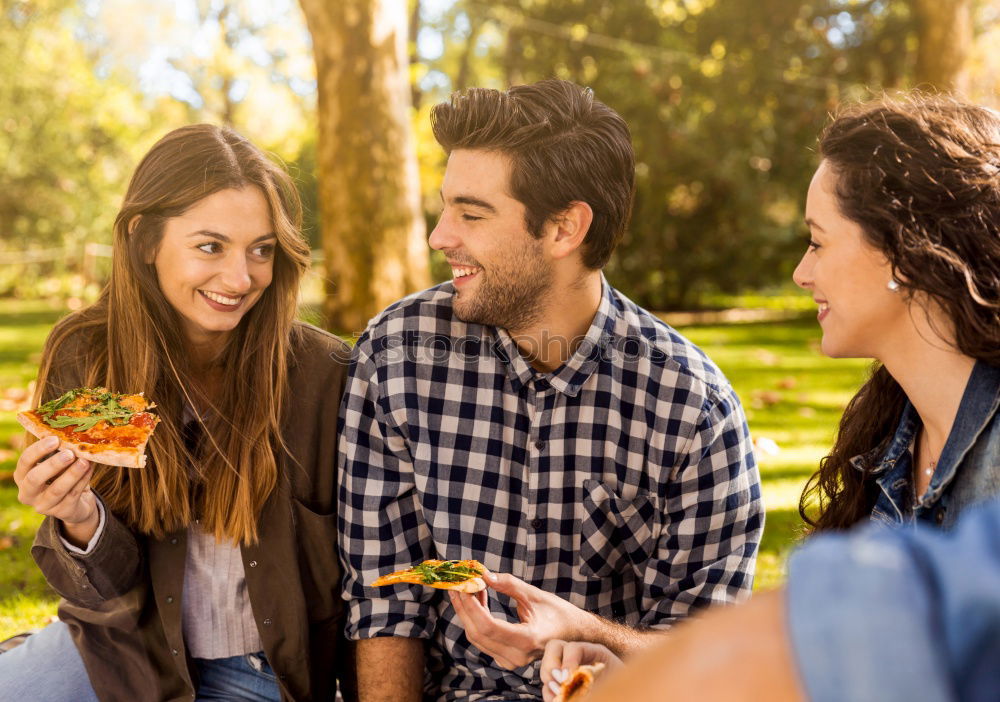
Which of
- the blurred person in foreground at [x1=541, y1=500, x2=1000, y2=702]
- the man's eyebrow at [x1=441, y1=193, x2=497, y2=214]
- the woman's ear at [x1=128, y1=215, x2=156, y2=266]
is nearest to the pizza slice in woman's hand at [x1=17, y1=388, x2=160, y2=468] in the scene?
the woman's ear at [x1=128, y1=215, x2=156, y2=266]

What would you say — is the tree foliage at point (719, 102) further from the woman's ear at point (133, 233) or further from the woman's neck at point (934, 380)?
the woman's neck at point (934, 380)

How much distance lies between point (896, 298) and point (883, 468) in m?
0.50

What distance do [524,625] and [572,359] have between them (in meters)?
0.88

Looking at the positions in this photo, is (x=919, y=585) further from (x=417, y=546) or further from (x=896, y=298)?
(x=417, y=546)

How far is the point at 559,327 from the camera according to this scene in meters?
3.05

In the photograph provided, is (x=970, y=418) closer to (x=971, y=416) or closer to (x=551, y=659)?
(x=971, y=416)

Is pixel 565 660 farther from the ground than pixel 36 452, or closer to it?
closer to it

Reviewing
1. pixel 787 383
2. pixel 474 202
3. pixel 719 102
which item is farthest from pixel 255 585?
pixel 719 102

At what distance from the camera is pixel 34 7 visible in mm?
20875

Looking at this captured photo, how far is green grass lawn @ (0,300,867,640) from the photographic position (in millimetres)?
4477

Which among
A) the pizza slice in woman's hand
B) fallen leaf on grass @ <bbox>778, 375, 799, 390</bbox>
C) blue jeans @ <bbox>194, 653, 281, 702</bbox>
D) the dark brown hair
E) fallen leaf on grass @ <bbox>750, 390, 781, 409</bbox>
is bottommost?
fallen leaf on grass @ <bbox>778, 375, 799, 390</bbox>

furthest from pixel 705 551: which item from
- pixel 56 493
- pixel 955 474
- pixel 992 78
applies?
pixel 992 78

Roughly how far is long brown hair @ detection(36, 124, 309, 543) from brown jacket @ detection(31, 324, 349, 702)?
64 millimetres

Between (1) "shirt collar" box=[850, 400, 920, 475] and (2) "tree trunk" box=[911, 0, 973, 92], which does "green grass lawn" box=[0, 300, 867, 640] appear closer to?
(1) "shirt collar" box=[850, 400, 920, 475]
